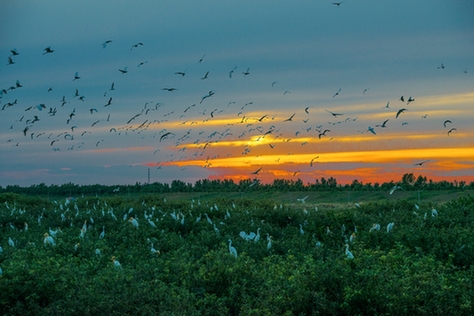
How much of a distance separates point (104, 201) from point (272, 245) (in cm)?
1890

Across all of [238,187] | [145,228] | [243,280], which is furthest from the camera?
[238,187]

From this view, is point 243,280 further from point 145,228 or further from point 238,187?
point 238,187

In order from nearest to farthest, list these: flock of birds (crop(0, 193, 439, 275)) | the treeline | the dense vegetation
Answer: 1. the dense vegetation
2. flock of birds (crop(0, 193, 439, 275))
3. the treeline

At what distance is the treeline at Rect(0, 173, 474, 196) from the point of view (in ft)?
169

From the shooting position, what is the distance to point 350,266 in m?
10.1

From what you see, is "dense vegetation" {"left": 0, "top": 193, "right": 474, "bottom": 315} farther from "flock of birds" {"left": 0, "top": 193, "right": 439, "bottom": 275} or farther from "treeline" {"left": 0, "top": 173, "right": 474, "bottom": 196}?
"treeline" {"left": 0, "top": 173, "right": 474, "bottom": 196}

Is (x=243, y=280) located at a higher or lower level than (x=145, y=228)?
lower

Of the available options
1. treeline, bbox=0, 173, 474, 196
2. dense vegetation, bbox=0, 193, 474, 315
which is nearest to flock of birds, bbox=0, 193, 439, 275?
dense vegetation, bbox=0, 193, 474, 315

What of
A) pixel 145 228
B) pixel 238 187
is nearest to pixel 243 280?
pixel 145 228

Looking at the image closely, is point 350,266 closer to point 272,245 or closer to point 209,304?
point 209,304

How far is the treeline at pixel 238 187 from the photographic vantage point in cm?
5141

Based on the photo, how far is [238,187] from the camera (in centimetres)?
6188

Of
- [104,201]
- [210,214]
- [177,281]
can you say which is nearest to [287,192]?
[104,201]

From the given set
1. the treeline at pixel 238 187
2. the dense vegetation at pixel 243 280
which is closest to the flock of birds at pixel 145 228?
the dense vegetation at pixel 243 280
